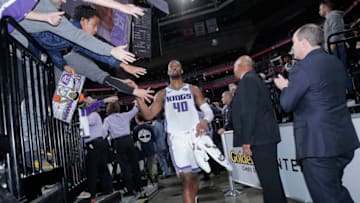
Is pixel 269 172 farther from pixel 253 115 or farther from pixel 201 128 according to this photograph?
pixel 201 128

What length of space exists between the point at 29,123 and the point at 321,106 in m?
1.90

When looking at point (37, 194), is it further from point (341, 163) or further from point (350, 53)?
point (350, 53)

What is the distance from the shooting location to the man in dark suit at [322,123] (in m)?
2.40

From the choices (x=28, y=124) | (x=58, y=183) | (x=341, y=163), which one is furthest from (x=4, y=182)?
(x=341, y=163)

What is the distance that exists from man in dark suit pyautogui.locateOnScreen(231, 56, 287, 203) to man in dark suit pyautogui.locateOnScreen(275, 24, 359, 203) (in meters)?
0.72

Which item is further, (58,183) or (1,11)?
(58,183)

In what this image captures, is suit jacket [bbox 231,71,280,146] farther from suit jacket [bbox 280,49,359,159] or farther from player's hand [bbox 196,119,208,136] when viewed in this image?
suit jacket [bbox 280,49,359,159]

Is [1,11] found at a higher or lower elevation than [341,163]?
higher

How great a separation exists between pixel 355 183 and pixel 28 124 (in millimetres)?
2473

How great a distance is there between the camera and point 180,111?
12.5 feet

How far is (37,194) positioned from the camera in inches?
87.3

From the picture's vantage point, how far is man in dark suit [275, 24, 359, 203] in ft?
7.89

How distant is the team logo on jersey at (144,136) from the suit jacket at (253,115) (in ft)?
15.1

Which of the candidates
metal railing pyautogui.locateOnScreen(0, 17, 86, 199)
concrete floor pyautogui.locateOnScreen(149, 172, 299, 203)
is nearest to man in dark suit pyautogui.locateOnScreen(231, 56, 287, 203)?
concrete floor pyautogui.locateOnScreen(149, 172, 299, 203)
